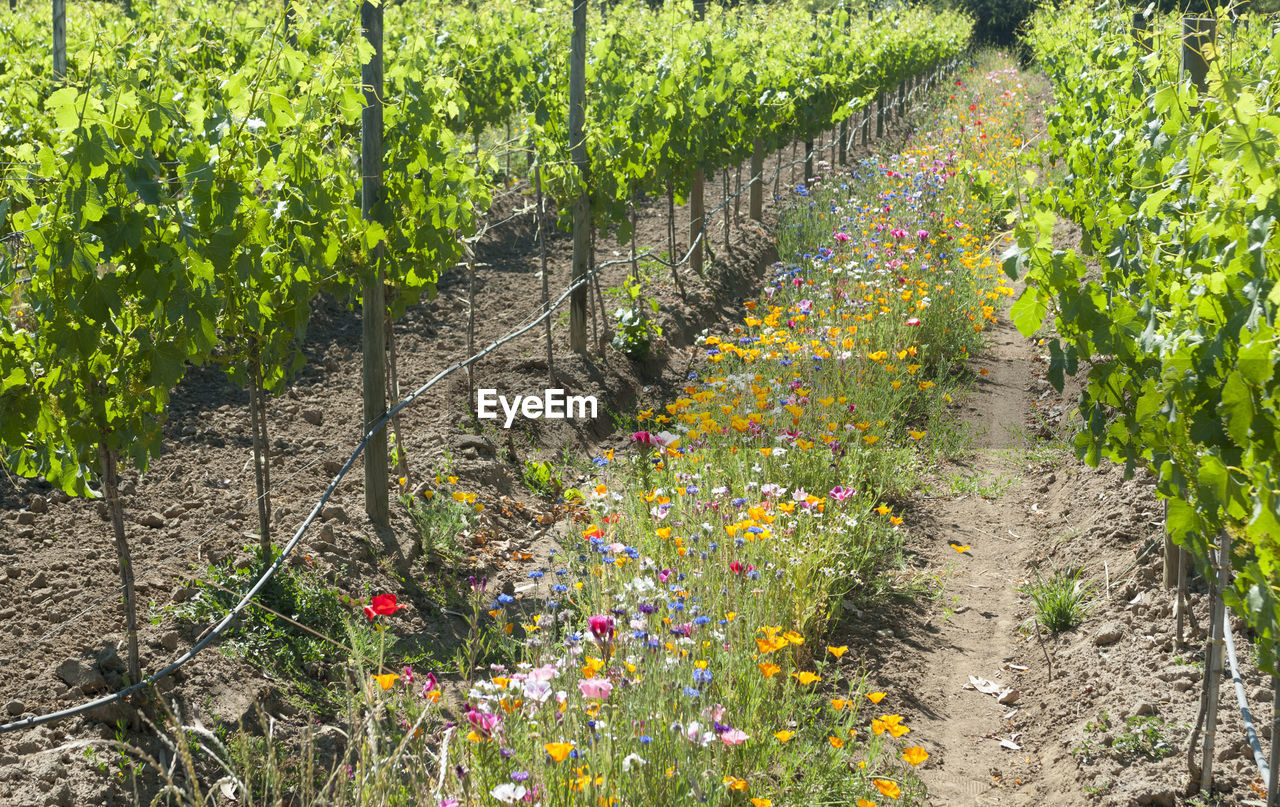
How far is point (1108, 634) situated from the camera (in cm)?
386

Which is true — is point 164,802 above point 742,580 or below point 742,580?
below

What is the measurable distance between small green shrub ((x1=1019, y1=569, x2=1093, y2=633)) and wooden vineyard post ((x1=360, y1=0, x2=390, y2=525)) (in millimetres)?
2808

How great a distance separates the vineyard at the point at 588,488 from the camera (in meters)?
2.57

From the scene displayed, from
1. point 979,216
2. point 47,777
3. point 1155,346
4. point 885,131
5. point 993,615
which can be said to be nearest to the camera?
point 1155,346

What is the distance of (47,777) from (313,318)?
5.13m

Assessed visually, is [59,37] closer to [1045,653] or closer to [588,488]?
[588,488]

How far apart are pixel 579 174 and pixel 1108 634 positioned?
390 cm

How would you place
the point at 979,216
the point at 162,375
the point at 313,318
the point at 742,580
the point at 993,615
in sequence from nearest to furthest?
the point at 162,375
the point at 742,580
the point at 993,615
the point at 313,318
the point at 979,216

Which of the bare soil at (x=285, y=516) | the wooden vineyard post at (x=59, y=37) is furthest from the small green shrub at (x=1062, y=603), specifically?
the wooden vineyard post at (x=59, y=37)

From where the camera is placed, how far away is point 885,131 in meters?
19.8

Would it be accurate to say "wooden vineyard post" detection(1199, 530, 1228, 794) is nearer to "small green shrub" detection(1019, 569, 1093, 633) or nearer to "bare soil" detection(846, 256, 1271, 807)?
"bare soil" detection(846, 256, 1271, 807)

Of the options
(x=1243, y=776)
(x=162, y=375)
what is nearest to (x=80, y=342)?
(x=162, y=375)

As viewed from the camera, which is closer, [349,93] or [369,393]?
[349,93]

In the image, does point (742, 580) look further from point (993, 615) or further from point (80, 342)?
point (80, 342)
